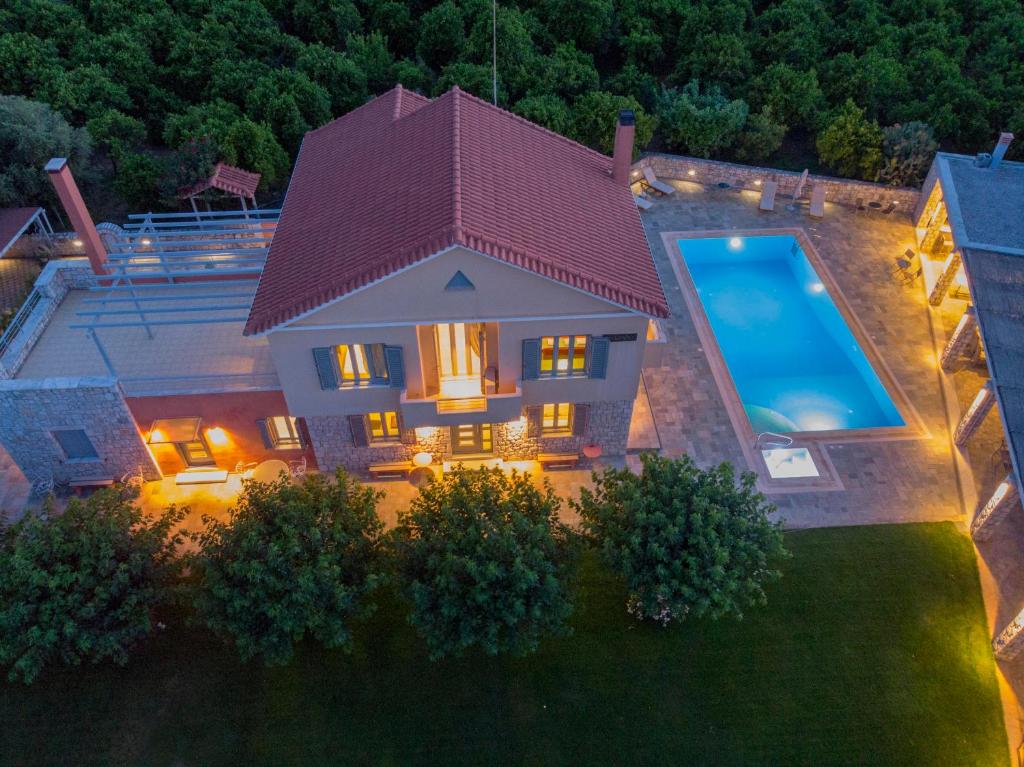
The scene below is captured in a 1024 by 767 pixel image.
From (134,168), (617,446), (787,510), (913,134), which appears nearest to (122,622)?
(617,446)

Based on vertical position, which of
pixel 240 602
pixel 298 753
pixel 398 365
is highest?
pixel 398 365

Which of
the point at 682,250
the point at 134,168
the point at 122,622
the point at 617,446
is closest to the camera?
the point at 122,622

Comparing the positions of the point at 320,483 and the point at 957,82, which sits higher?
the point at 957,82

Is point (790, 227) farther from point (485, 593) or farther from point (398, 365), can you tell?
point (485, 593)

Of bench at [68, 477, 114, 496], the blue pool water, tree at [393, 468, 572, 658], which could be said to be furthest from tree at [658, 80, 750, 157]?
bench at [68, 477, 114, 496]

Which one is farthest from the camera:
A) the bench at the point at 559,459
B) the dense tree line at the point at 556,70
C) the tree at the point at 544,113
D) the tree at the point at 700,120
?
the tree at the point at 700,120

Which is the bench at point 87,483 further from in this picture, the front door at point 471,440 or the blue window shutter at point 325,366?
the front door at point 471,440

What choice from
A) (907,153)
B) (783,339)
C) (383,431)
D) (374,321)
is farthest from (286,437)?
(907,153)

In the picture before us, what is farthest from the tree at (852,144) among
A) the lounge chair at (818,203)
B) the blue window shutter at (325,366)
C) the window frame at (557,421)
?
the blue window shutter at (325,366)
